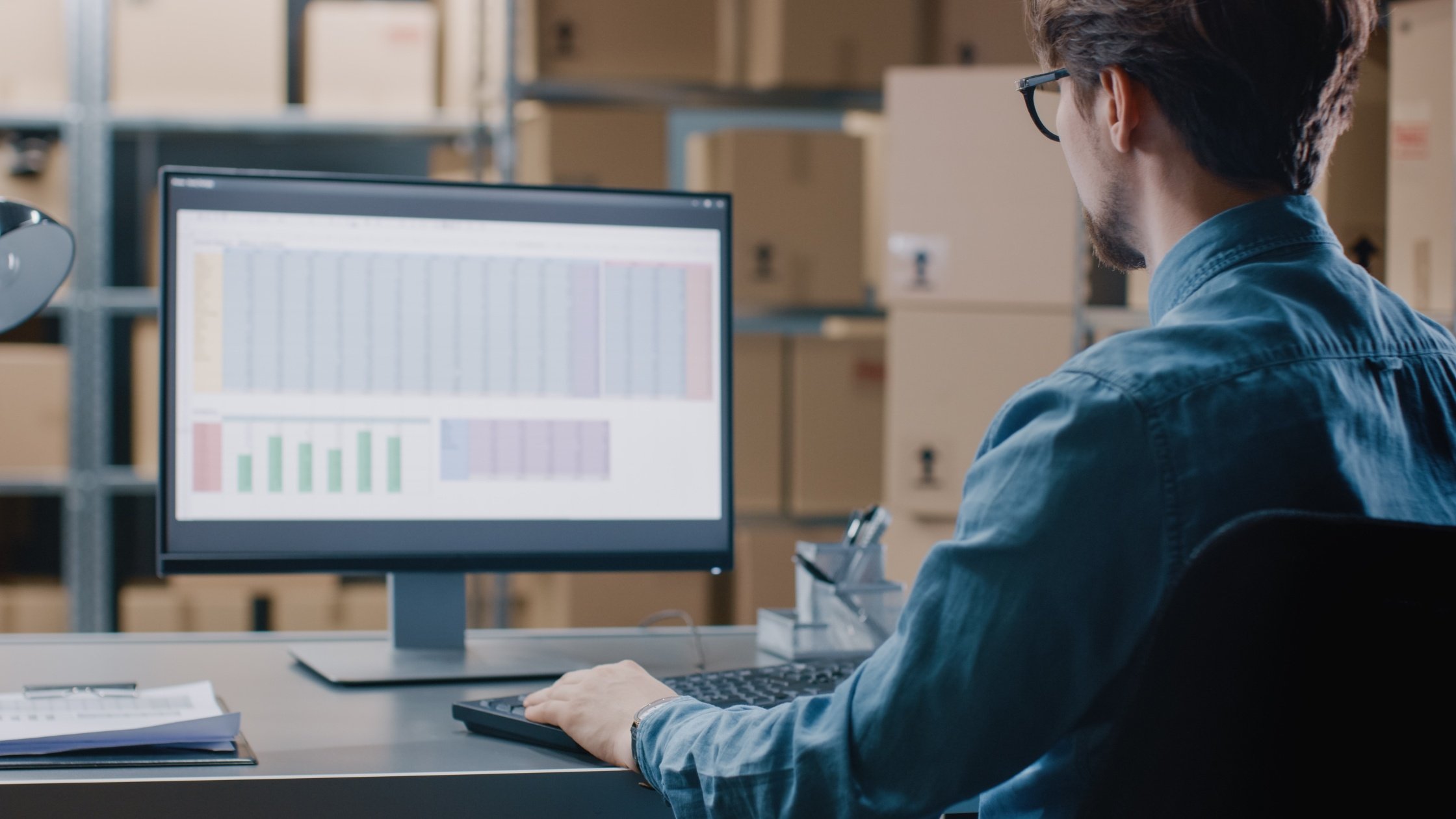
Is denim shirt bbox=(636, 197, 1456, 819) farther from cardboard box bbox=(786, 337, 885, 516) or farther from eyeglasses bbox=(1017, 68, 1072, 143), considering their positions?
cardboard box bbox=(786, 337, 885, 516)

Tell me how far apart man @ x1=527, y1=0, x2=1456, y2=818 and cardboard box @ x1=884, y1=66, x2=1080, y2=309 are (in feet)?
5.52

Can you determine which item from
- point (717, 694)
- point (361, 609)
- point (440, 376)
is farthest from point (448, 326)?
point (361, 609)

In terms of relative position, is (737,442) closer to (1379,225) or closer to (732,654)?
(1379,225)

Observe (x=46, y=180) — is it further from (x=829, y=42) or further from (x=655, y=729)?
(x=655, y=729)

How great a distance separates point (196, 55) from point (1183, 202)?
2679mm

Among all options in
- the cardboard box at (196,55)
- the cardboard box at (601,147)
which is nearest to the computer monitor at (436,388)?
the cardboard box at (601,147)

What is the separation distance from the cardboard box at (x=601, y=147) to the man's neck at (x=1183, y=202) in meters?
1.91

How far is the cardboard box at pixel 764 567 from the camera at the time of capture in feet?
8.62

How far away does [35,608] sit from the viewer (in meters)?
2.85

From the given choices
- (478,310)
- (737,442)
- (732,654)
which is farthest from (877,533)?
(737,442)

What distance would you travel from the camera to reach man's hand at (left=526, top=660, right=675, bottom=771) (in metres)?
0.79

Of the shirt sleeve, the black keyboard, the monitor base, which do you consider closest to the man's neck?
the shirt sleeve

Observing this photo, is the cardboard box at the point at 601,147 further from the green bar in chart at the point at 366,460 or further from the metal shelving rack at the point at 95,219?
the green bar in chart at the point at 366,460

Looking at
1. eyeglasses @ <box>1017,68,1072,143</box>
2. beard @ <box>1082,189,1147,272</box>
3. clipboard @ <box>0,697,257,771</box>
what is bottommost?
clipboard @ <box>0,697,257,771</box>
